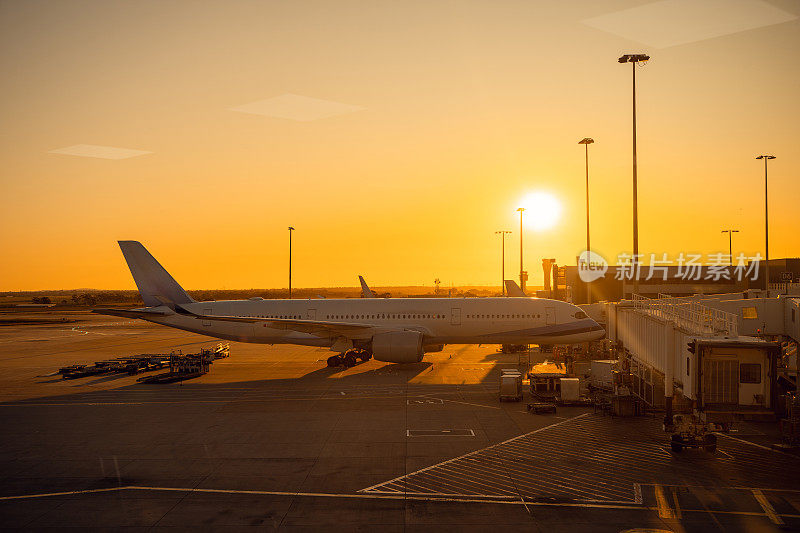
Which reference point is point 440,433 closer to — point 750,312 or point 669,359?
point 669,359

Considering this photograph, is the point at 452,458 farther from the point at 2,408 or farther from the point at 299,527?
the point at 2,408

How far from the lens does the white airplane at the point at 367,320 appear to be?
3909 centimetres

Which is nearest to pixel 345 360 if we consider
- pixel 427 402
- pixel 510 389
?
pixel 427 402

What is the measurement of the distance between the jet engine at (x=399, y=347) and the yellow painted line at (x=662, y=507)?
22.2 metres

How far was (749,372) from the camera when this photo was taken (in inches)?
720

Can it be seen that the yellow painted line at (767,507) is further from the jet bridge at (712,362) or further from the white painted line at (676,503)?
the jet bridge at (712,362)

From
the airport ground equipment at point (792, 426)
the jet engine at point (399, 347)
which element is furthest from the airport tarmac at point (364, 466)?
the jet engine at point (399, 347)

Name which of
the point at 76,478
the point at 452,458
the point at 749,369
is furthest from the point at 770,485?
the point at 76,478

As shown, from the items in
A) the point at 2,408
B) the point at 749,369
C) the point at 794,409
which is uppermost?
the point at 749,369

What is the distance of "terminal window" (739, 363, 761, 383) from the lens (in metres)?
18.2

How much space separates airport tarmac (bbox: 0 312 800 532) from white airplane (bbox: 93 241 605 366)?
725 cm

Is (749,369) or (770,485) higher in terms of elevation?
(749,369)

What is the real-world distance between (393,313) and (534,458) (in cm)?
2285

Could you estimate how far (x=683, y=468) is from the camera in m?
18.2
